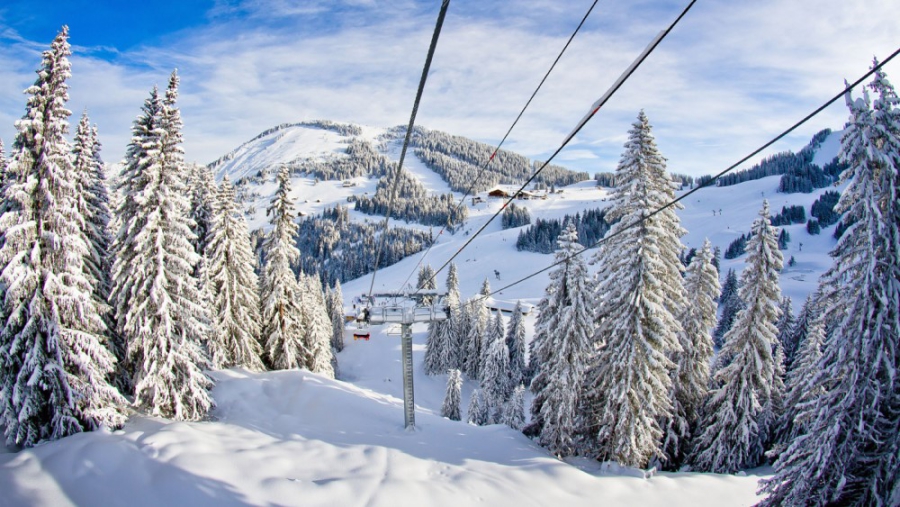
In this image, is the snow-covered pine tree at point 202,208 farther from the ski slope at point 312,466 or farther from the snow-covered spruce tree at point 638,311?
the snow-covered spruce tree at point 638,311

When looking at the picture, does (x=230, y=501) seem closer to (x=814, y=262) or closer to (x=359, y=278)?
(x=359, y=278)

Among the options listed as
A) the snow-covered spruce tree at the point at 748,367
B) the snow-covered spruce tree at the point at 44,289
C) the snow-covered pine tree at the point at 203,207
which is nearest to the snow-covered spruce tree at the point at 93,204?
the snow-covered spruce tree at the point at 44,289

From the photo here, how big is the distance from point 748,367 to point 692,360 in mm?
2525

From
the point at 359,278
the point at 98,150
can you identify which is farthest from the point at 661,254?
the point at 359,278

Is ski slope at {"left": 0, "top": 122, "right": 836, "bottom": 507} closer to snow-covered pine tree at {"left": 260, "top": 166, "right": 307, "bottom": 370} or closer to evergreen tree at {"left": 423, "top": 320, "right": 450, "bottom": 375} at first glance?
snow-covered pine tree at {"left": 260, "top": 166, "right": 307, "bottom": 370}

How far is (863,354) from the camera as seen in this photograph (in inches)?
378

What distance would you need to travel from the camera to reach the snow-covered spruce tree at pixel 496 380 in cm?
4438

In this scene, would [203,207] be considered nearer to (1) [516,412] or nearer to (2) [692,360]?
(1) [516,412]

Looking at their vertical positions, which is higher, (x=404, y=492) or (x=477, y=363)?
(x=404, y=492)

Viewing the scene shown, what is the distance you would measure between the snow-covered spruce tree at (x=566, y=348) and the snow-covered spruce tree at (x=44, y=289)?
17.4 meters

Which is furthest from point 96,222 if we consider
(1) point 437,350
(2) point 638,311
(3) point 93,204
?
(1) point 437,350

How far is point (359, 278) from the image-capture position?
144750 mm

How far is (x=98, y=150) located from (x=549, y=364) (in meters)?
25.1

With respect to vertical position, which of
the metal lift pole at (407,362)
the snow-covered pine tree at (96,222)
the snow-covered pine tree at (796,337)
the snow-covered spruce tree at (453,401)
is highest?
the snow-covered pine tree at (96,222)
